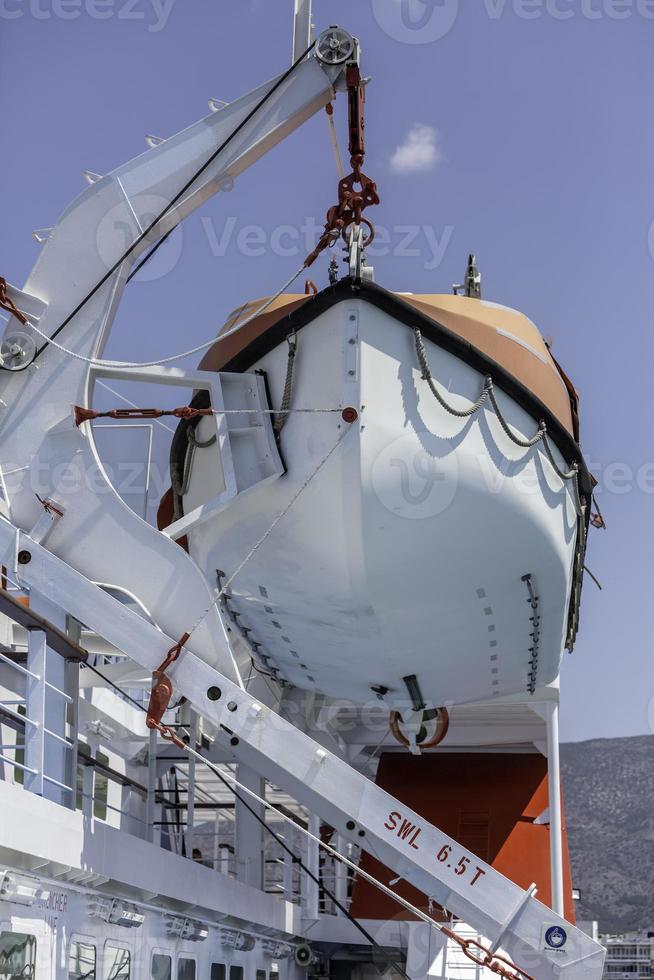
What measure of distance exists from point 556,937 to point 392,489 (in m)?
2.72

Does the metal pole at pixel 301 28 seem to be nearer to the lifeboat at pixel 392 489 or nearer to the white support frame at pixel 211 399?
the lifeboat at pixel 392 489

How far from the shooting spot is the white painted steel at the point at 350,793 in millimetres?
6809

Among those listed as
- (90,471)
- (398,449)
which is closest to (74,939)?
(90,471)

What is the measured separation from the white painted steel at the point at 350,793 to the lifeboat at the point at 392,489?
0.76 meters

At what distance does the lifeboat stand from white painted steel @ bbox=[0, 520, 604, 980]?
76 centimetres

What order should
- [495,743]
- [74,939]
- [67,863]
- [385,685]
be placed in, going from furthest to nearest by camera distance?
1. [495,743]
2. [385,685]
3. [74,939]
4. [67,863]

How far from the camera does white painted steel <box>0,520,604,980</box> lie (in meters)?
6.81

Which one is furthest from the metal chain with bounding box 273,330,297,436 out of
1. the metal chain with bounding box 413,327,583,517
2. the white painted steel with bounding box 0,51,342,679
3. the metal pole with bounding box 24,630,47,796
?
the metal pole with bounding box 24,630,47,796

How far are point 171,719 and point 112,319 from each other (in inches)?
311

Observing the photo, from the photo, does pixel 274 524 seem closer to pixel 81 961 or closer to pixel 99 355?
pixel 99 355

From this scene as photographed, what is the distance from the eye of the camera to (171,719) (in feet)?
47.1

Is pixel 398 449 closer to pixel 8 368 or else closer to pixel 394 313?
pixel 394 313

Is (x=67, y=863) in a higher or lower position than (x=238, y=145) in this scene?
lower

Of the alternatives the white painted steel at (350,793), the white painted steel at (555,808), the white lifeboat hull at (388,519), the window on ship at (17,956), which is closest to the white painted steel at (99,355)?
the white painted steel at (350,793)
